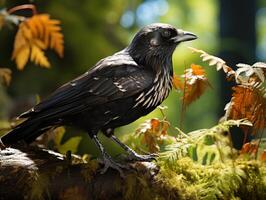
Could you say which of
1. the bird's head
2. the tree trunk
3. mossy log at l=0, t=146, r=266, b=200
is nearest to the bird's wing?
the bird's head

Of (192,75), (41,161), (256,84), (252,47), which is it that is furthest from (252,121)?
(252,47)

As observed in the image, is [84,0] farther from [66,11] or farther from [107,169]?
[107,169]

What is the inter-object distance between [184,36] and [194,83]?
43 centimetres

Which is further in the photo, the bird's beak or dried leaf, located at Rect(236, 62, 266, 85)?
the bird's beak

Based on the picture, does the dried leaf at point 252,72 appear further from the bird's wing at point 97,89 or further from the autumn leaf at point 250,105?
the bird's wing at point 97,89

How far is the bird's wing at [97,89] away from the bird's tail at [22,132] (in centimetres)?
6

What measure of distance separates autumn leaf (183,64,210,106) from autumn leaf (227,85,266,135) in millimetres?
334

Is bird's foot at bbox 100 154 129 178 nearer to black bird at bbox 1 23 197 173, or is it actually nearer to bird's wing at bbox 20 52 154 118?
black bird at bbox 1 23 197 173

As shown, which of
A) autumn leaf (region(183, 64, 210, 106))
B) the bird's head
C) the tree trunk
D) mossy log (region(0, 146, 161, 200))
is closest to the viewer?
mossy log (region(0, 146, 161, 200))

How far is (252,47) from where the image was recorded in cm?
1068

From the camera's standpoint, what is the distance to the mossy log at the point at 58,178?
10.9 ft

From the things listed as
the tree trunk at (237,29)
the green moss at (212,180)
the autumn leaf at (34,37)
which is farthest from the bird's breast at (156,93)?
the tree trunk at (237,29)

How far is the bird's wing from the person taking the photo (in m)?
3.78

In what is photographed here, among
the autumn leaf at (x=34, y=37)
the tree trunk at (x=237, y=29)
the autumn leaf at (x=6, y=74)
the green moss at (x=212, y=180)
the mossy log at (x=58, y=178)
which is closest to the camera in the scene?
the mossy log at (x=58, y=178)
